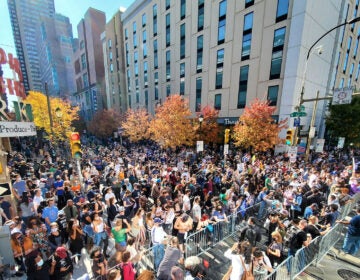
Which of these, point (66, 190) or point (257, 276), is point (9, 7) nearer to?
point (66, 190)

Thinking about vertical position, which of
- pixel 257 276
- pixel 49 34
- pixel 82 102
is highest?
pixel 49 34

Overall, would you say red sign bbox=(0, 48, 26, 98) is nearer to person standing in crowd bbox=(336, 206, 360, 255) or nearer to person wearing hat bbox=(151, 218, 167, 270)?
person wearing hat bbox=(151, 218, 167, 270)

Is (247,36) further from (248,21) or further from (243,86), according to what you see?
(243,86)

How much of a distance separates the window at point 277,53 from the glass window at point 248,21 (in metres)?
3.26

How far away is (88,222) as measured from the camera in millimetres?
5215

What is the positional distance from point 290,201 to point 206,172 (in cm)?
449

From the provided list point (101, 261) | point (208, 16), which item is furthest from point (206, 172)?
point (208, 16)

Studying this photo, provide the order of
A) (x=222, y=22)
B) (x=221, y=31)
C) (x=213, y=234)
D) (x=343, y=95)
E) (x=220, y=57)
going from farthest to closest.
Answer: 1. (x=220, y=57)
2. (x=221, y=31)
3. (x=222, y=22)
4. (x=343, y=95)
5. (x=213, y=234)

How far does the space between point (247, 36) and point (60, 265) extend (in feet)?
80.6

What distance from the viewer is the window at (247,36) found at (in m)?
19.9

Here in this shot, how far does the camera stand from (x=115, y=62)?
44.6 meters

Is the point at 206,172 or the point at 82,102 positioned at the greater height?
the point at 82,102

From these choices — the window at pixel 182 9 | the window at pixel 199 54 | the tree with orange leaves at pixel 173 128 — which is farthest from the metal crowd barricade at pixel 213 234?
the window at pixel 182 9

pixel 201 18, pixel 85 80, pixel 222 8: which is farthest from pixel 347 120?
pixel 85 80
